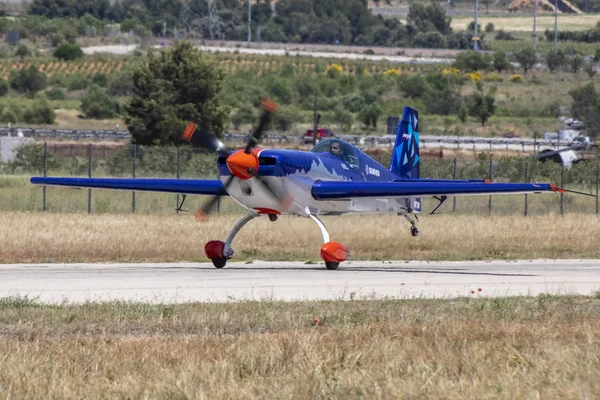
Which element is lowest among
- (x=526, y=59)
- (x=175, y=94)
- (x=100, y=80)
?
(x=100, y=80)

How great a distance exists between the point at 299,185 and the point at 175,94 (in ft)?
136

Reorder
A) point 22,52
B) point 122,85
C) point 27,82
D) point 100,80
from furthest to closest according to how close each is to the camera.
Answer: point 22,52
point 100,80
point 27,82
point 122,85

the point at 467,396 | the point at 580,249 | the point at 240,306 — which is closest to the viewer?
the point at 467,396

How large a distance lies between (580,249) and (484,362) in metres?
19.1

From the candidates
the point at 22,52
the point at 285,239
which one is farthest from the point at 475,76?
the point at 285,239

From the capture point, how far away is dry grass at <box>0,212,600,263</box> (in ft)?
89.4

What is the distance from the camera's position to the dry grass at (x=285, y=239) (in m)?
27.2

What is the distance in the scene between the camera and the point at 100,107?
8988cm

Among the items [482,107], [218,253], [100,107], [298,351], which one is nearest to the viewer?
[298,351]

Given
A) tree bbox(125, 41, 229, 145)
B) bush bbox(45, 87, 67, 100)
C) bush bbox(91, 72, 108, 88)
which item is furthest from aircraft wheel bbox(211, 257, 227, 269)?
bush bbox(91, 72, 108, 88)

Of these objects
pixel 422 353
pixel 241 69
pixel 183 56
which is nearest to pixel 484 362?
pixel 422 353

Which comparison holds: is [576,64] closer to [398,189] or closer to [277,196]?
[398,189]

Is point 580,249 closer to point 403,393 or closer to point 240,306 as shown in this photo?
point 240,306

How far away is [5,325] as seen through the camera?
14.6 m
